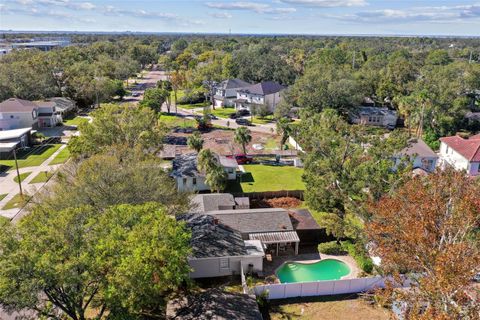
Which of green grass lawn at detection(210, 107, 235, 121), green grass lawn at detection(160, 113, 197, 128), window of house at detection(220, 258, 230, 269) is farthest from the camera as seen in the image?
green grass lawn at detection(210, 107, 235, 121)

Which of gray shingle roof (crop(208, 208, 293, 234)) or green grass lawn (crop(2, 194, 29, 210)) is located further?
green grass lawn (crop(2, 194, 29, 210))

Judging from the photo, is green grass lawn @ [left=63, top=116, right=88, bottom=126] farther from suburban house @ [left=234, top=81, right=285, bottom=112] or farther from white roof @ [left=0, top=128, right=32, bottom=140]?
suburban house @ [left=234, top=81, right=285, bottom=112]

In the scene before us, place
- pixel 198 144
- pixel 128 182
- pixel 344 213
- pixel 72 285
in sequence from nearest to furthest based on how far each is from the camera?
pixel 72 285
pixel 128 182
pixel 344 213
pixel 198 144

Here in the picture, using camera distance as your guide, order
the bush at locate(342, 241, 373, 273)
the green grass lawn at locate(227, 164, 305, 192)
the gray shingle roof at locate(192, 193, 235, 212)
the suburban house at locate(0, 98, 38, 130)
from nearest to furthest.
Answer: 1. the bush at locate(342, 241, 373, 273)
2. the gray shingle roof at locate(192, 193, 235, 212)
3. the green grass lawn at locate(227, 164, 305, 192)
4. the suburban house at locate(0, 98, 38, 130)

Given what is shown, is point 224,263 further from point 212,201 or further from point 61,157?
point 61,157

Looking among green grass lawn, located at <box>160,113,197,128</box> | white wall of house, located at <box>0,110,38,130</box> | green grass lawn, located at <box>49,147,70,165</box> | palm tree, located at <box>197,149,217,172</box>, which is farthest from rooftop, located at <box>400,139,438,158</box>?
white wall of house, located at <box>0,110,38,130</box>

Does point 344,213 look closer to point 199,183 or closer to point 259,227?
point 259,227

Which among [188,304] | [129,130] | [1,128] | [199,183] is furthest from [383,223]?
[1,128]

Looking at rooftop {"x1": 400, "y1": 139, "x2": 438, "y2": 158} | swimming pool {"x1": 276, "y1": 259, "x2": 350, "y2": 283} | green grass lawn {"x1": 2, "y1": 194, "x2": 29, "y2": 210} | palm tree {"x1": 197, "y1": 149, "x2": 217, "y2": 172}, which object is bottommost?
swimming pool {"x1": 276, "y1": 259, "x2": 350, "y2": 283}

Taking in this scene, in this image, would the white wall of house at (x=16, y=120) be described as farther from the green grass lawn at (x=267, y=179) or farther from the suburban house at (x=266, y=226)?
the suburban house at (x=266, y=226)
